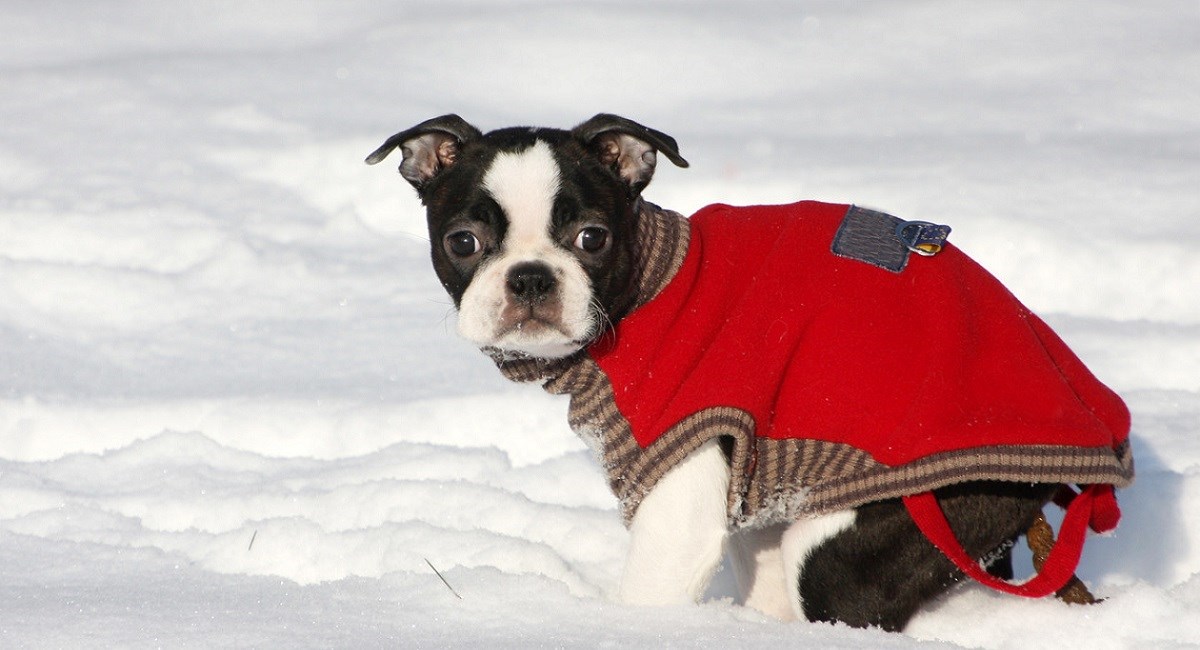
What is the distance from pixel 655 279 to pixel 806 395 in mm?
572

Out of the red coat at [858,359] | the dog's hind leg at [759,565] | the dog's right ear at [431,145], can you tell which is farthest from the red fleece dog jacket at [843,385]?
the dog's right ear at [431,145]

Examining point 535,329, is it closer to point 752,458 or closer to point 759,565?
point 752,458

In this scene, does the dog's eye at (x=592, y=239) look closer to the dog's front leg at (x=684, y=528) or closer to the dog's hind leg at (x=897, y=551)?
the dog's front leg at (x=684, y=528)

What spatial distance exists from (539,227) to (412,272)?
436cm

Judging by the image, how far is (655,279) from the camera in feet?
12.1

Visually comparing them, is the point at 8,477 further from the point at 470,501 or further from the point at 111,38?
the point at 111,38

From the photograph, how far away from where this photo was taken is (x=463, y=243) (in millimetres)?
3768

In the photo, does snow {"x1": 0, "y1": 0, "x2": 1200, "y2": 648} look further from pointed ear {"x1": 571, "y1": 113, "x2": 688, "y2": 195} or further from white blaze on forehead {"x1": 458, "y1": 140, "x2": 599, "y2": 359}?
pointed ear {"x1": 571, "y1": 113, "x2": 688, "y2": 195}

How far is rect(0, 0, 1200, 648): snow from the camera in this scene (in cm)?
359

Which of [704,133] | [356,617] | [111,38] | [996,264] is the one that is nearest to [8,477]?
[356,617]

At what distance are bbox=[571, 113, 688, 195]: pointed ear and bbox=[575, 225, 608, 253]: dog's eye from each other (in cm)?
27

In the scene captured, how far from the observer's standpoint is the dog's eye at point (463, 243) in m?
3.75

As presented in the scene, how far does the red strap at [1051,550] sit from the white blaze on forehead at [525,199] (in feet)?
4.33

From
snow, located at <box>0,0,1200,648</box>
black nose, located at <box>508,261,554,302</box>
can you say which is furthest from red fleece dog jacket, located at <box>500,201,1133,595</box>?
snow, located at <box>0,0,1200,648</box>
